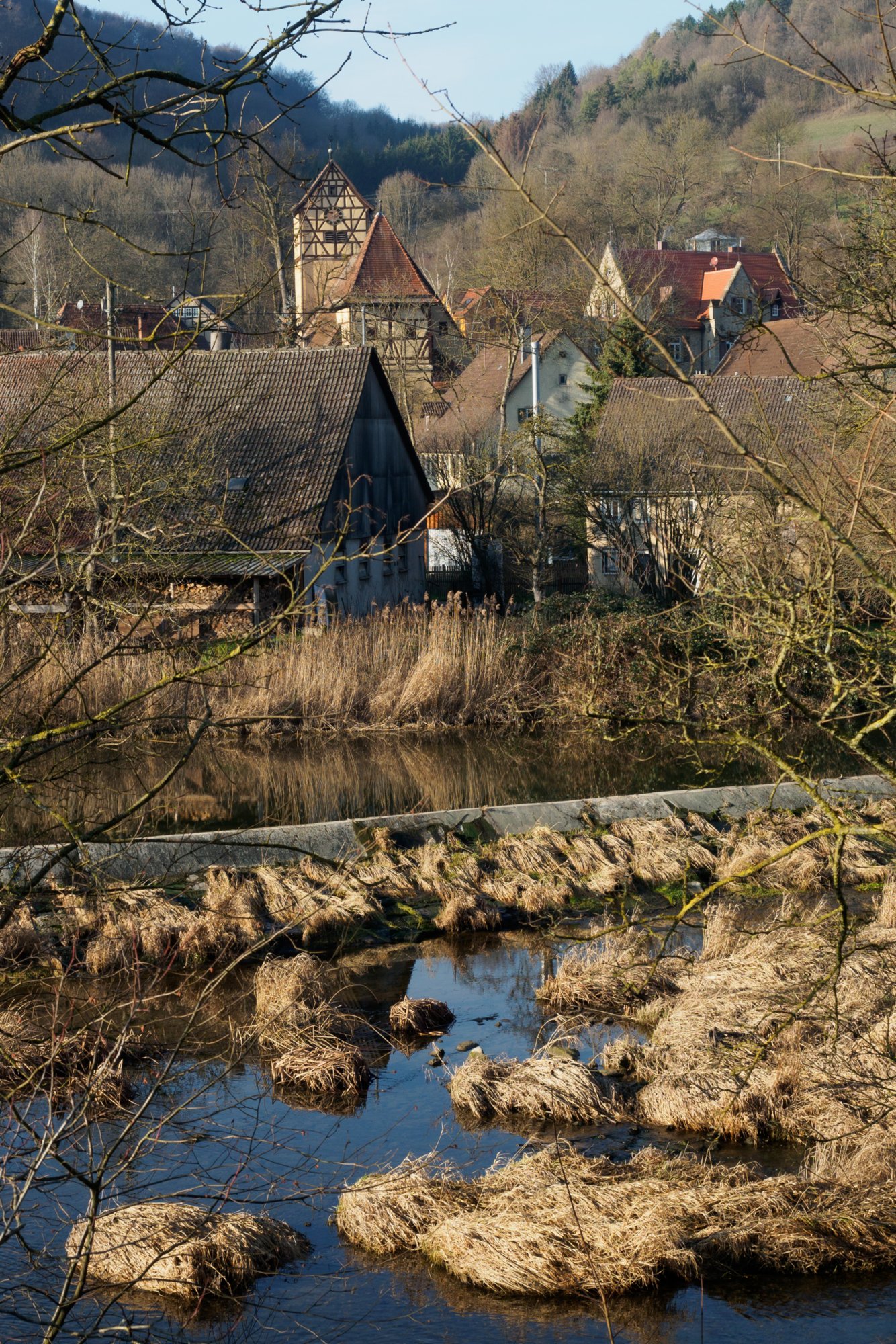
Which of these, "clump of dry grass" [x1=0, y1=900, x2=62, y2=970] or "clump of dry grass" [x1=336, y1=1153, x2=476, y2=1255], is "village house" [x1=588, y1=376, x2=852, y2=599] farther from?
"clump of dry grass" [x1=336, y1=1153, x2=476, y2=1255]

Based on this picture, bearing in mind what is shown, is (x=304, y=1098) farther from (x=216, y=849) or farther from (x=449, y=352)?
(x=449, y=352)

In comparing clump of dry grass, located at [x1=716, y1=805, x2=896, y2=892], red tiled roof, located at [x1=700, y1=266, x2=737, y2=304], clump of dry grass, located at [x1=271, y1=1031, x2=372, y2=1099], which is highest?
red tiled roof, located at [x1=700, y1=266, x2=737, y2=304]

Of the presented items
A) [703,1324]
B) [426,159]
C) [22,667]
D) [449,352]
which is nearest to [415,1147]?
[703,1324]

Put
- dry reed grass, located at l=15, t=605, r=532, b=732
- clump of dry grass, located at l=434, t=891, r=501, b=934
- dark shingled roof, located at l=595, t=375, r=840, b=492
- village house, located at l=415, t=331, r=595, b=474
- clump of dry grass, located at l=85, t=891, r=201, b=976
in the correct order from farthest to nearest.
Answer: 1. village house, located at l=415, t=331, r=595, b=474
2. dark shingled roof, located at l=595, t=375, r=840, b=492
3. dry reed grass, located at l=15, t=605, r=532, b=732
4. clump of dry grass, located at l=434, t=891, r=501, b=934
5. clump of dry grass, located at l=85, t=891, r=201, b=976

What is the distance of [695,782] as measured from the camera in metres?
17.1

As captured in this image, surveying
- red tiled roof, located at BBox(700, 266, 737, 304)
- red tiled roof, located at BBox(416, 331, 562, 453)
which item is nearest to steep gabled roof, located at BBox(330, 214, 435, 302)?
red tiled roof, located at BBox(416, 331, 562, 453)

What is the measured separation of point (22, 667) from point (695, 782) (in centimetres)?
1348

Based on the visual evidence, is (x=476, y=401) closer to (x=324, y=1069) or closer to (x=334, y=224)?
(x=334, y=224)

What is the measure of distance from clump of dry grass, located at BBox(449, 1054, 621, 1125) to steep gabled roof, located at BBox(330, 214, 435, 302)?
A: 4567 cm

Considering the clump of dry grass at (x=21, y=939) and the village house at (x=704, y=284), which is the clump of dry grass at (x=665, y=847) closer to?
the clump of dry grass at (x=21, y=939)

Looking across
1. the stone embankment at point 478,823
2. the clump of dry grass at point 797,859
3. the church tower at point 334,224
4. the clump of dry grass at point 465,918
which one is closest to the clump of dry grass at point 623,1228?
the clump of dry grass at point 465,918

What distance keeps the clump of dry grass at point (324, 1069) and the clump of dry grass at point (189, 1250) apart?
212 cm

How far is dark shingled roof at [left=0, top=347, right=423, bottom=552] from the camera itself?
27328mm

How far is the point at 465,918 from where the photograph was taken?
12.6m
